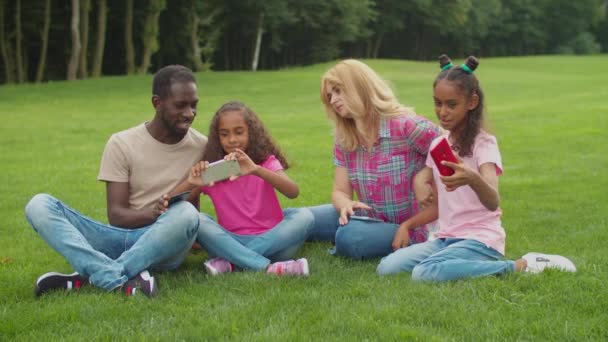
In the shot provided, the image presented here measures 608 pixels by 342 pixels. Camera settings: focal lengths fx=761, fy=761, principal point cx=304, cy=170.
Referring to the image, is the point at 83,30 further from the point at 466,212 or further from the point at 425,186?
the point at 466,212

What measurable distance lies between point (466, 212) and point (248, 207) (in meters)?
1.51

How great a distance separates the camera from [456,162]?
13.7 ft

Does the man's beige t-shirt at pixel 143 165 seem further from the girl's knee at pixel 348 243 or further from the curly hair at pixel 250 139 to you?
the girl's knee at pixel 348 243

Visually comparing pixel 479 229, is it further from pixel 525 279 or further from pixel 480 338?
pixel 480 338

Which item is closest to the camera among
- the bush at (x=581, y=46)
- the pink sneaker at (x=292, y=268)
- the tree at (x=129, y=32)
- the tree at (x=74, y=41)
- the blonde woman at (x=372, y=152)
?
the pink sneaker at (x=292, y=268)

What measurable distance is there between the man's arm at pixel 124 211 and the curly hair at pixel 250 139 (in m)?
0.54

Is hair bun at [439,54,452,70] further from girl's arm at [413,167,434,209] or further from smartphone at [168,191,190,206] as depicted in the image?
smartphone at [168,191,190,206]

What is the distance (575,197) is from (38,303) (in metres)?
5.43

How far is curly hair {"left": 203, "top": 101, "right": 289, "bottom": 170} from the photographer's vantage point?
5270 mm

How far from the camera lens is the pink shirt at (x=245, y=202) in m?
5.32

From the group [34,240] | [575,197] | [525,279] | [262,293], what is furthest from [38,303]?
[575,197]

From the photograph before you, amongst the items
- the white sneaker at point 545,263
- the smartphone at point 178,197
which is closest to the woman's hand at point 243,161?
the smartphone at point 178,197

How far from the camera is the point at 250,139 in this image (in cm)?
532

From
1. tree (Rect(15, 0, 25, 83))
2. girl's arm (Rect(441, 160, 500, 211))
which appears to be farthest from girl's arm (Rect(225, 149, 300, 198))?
tree (Rect(15, 0, 25, 83))
